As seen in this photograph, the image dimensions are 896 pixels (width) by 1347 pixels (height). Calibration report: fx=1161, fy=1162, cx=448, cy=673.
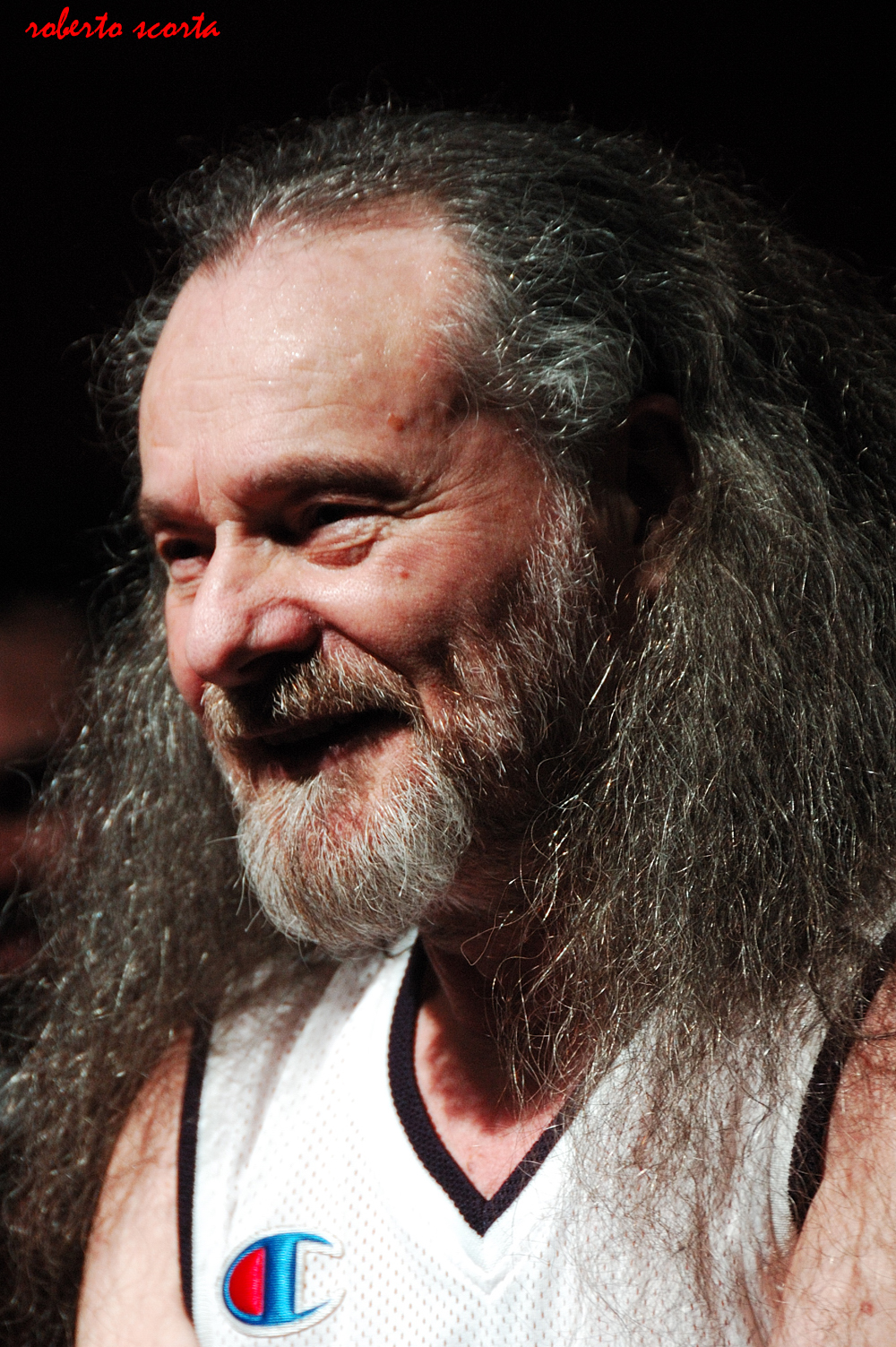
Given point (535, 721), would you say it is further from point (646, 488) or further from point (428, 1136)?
point (428, 1136)

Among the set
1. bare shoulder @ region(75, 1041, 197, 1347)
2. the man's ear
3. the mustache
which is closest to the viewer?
the mustache

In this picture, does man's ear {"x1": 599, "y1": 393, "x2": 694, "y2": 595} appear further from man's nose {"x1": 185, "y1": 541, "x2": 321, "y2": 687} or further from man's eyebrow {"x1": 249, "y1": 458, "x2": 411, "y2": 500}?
man's nose {"x1": 185, "y1": 541, "x2": 321, "y2": 687}

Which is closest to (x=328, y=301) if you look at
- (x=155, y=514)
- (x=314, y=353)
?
(x=314, y=353)

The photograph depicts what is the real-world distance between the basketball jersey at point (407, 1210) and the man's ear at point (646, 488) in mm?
576

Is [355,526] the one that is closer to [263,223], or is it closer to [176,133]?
[263,223]

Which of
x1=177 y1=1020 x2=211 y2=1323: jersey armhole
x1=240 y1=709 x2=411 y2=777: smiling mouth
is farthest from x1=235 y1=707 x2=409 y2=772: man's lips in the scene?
x1=177 y1=1020 x2=211 y2=1323: jersey armhole

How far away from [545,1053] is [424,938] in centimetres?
23

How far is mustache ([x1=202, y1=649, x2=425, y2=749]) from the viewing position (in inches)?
52.1

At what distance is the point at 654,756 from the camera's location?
1.37 metres

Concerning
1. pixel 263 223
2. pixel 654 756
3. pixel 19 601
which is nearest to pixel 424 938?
pixel 654 756

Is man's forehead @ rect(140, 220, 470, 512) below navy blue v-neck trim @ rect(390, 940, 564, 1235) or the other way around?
the other way around

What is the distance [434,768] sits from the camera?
1.34m

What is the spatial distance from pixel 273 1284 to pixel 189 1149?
0.25m

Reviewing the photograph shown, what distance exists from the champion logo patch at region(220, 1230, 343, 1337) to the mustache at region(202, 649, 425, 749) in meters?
0.65
